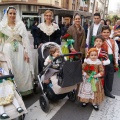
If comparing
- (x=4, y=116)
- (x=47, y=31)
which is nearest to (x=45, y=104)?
(x=4, y=116)

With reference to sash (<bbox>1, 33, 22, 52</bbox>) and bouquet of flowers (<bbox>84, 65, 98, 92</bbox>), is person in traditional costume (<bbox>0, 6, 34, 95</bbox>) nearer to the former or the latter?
sash (<bbox>1, 33, 22, 52</bbox>)

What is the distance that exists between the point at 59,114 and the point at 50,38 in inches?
68.5

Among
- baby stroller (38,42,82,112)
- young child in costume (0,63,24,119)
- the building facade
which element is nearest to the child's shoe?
young child in costume (0,63,24,119)

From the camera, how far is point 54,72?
3.28m

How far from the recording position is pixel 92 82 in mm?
3539

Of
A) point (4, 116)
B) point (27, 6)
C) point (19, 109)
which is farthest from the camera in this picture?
point (27, 6)

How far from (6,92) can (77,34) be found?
8.05ft

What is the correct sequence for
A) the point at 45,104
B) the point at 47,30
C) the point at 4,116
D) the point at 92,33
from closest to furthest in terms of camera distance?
1. the point at 4,116
2. the point at 45,104
3. the point at 47,30
4. the point at 92,33

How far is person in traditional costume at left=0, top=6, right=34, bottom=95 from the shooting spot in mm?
3693

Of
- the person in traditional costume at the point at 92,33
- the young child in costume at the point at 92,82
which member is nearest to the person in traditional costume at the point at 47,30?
the person in traditional costume at the point at 92,33

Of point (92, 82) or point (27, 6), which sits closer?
point (92, 82)

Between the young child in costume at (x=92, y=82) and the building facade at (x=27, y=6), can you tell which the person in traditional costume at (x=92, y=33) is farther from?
the building facade at (x=27, y=6)

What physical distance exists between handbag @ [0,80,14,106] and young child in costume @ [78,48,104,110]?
134 cm

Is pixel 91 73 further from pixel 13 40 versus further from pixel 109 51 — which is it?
pixel 13 40
